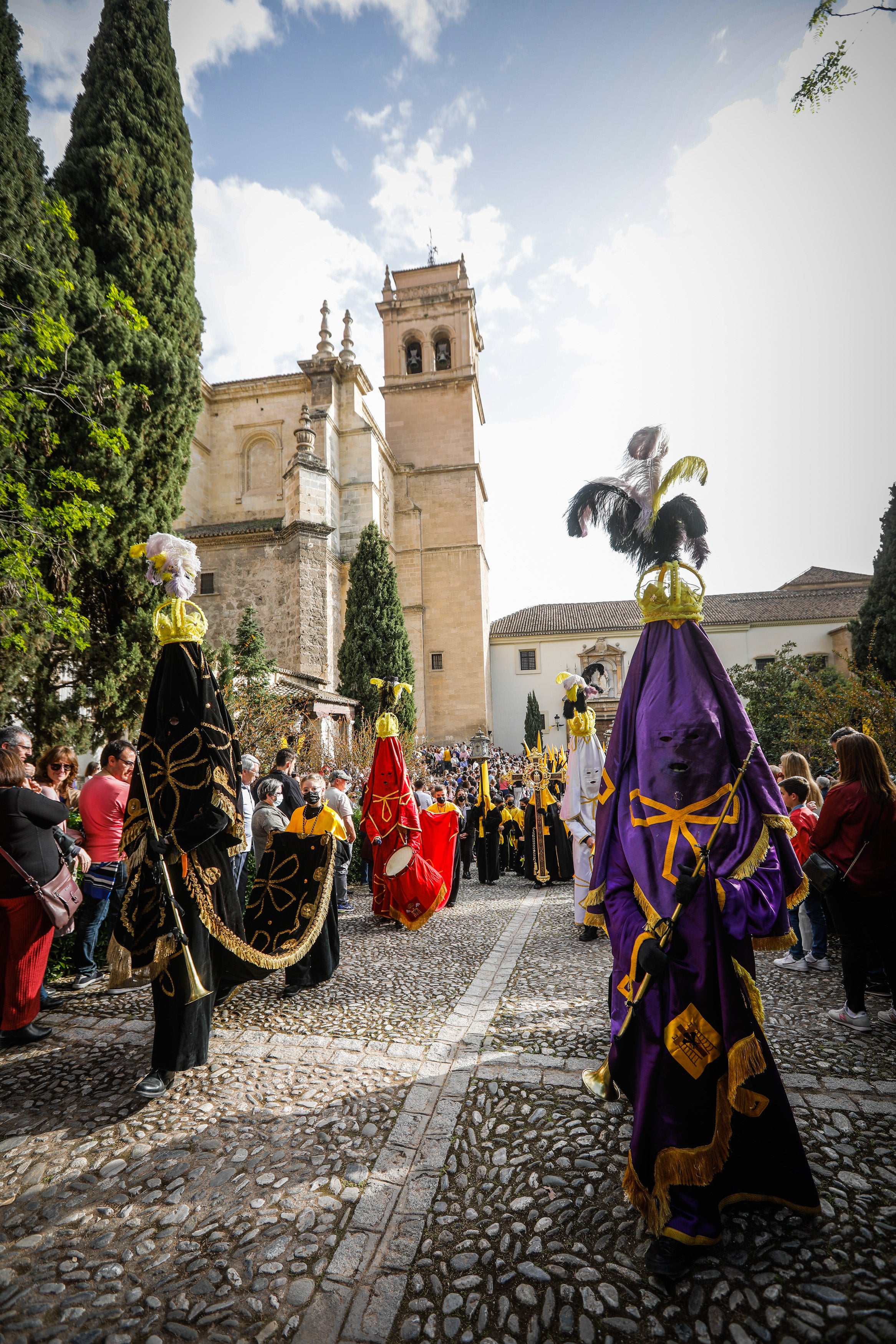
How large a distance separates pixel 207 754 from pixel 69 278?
919 centimetres

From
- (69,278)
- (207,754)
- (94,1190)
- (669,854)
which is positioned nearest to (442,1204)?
(94,1190)

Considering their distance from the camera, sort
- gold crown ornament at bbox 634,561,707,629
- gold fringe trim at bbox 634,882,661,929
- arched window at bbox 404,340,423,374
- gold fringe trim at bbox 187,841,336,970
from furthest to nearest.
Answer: arched window at bbox 404,340,423,374 → gold fringe trim at bbox 187,841,336,970 → gold crown ornament at bbox 634,561,707,629 → gold fringe trim at bbox 634,882,661,929

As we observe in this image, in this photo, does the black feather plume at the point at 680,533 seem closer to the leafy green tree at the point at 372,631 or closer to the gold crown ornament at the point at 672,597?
the gold crown ornament at the point at 672,597

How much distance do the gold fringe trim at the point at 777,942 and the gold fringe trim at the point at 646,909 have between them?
Answer: 0.36 metres

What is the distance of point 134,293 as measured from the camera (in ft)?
37.6

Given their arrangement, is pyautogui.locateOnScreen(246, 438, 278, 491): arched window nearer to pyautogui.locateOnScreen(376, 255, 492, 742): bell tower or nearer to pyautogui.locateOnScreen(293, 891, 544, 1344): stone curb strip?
pyautogui.locateOnScreen(376, 255, 492, 742): bell tower

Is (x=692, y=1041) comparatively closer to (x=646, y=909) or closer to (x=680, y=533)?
(x=646, y=909)

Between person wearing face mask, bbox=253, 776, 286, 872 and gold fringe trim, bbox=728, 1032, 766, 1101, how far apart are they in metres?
4.60

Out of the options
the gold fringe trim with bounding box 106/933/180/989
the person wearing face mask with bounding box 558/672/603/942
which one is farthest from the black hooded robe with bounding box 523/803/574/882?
the gold fringe trim with bounding box 106/933/180/989

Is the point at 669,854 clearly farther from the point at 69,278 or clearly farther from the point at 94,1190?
the point at 69,278

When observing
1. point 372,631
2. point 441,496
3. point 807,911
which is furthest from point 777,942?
point 441,496

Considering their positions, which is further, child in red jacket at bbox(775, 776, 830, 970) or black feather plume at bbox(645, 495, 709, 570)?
child in red jacket at bbox(775, 776, 830, 970)

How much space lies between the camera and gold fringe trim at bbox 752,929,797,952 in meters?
2.28

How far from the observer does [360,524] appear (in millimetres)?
25438
